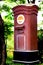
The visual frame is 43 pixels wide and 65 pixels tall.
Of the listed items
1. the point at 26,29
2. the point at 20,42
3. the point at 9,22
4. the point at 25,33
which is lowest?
the point at 20,42

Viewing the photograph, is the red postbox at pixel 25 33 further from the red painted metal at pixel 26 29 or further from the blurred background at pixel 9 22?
the blurred background at pixel 9 22

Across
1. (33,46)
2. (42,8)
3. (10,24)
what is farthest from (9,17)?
(33,46)

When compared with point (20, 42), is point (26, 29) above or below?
above

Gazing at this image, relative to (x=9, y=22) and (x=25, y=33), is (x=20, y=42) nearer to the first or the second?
(x=25, y=33)

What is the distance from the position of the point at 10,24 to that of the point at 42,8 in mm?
1433

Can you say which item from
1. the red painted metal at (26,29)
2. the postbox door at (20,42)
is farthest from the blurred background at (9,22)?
the red painted metal at (26,29)

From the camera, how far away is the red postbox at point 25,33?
7.57 metres

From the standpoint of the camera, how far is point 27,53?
7535 millimetres

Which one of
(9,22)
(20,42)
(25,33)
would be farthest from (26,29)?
(9,22)

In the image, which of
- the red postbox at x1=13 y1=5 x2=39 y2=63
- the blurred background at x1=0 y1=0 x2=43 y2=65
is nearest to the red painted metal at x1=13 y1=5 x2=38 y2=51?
the red postbox at x1=13 y1=5 x2=39 y2=63

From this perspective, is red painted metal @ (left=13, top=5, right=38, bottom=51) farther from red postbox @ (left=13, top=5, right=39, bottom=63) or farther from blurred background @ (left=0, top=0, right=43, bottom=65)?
blurred background @ (left=0, top=0, right=43, bottom=65)

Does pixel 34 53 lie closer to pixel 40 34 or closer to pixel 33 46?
pixel 33 46

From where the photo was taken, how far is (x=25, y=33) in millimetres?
7668

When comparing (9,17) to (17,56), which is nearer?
(17,56)
